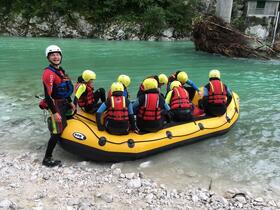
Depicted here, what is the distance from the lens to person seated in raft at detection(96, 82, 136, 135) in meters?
5.48

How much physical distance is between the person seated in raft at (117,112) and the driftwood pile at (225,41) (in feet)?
52.8

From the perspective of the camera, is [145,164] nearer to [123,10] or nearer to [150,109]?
[150,109]

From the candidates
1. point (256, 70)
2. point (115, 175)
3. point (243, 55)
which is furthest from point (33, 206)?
point (243, 55)

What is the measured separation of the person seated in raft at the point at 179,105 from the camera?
257 inches

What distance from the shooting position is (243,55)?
20.1m

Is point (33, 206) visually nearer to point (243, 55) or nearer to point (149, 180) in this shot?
point (149, 180)

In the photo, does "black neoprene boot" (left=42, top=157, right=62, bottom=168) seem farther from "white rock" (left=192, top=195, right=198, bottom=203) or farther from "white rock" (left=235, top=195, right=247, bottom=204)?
"white rock" (left=235, top=195, right=247, bottom=204)

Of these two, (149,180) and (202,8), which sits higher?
(202,8)

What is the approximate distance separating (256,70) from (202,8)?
21805 millimetres

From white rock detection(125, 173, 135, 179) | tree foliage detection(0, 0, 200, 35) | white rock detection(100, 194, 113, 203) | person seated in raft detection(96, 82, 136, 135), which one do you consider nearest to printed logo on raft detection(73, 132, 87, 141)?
person seated in raft detection(96, 82, 136, 135)

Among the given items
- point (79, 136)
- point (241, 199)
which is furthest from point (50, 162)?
point (241, 199)

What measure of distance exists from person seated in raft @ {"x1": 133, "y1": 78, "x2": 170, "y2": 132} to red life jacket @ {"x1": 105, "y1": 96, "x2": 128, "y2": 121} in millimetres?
427

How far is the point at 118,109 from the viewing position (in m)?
5.50

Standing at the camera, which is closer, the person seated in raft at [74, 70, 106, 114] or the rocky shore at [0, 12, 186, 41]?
the person seated in raft at [74, 70, 106, 114]
